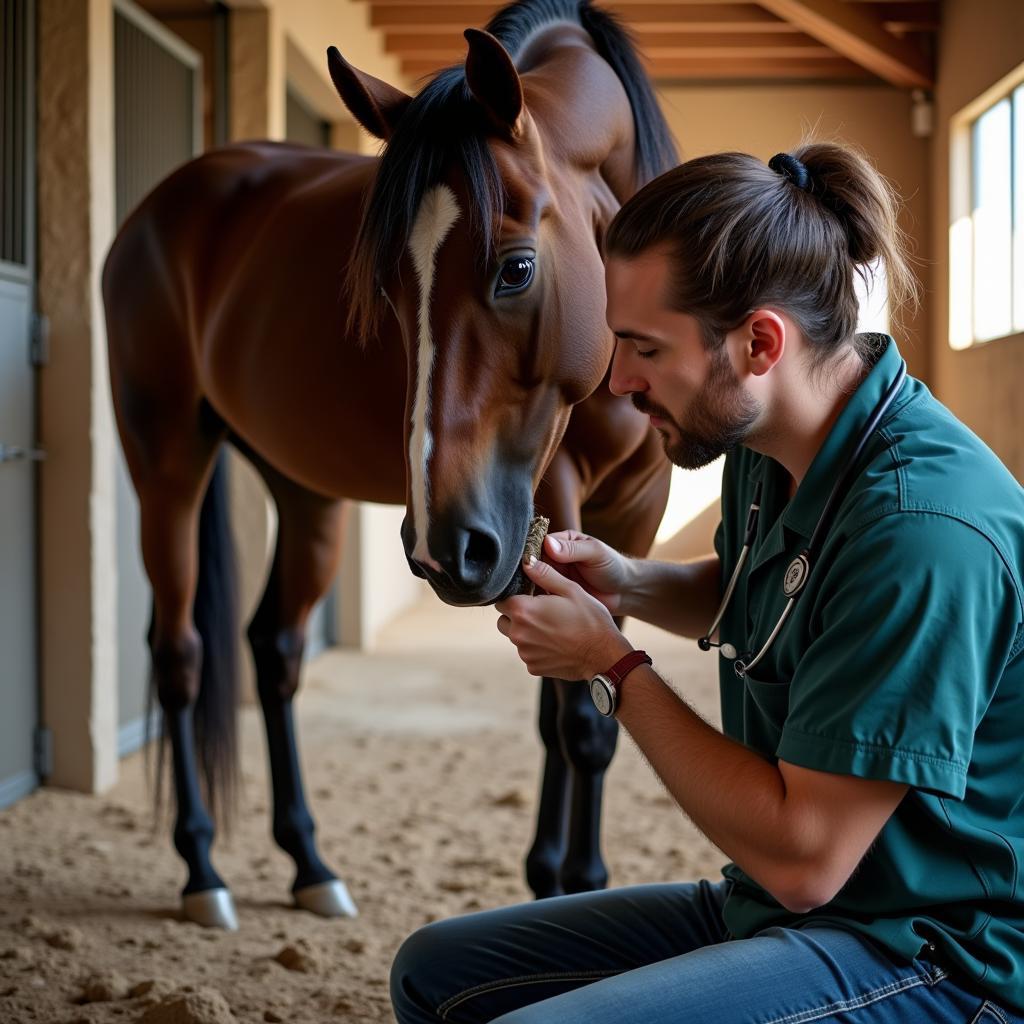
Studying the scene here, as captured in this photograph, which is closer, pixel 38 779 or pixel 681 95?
pixel 38 779

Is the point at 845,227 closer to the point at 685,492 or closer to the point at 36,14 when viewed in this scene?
the point at 36,14

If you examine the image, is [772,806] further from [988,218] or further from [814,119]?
[814,119]

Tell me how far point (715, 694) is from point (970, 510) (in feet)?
14.2

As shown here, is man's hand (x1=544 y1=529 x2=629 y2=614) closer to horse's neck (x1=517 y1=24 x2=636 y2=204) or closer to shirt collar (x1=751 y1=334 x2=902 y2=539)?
shirt collar (x1=751 y1=334 x2=902 y2=539)

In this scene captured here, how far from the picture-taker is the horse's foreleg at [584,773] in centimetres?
227

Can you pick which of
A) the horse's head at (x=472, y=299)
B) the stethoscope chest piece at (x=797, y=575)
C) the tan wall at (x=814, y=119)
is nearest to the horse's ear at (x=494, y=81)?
the horse's head at (x=472, y=299)

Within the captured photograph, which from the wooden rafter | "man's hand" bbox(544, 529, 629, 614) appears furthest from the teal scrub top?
the wooden rafter

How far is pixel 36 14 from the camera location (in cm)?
337

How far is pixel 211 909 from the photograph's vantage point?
257cm

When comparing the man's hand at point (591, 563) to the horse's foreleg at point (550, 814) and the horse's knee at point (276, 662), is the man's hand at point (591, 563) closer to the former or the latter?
the horse's foreleg at point (550, 814)

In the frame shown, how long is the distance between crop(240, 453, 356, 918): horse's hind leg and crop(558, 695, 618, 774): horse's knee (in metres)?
0.85

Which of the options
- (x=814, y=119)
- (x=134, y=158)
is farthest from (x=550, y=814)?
(x=814, y=119)

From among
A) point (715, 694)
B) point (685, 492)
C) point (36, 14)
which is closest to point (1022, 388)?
point (715, 694)

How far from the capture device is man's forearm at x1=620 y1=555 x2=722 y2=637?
155 centimetres
